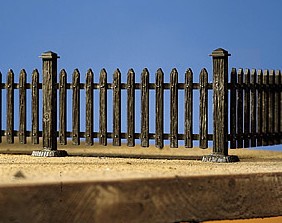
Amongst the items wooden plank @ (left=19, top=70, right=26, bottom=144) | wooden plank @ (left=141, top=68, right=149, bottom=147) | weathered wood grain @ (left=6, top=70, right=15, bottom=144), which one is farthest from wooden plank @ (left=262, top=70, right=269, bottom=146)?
weathered wood grain @ (left=6, top=70, right=15, bottom=144)

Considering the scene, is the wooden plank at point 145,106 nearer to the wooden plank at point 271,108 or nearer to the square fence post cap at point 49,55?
the square fence post cap at point 49,55

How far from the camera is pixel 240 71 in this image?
12672 millimetres

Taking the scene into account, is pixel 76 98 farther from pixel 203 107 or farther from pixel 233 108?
pixel 233 108

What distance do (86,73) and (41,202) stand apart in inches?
376

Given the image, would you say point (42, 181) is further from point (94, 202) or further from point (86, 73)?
point (86, 73)

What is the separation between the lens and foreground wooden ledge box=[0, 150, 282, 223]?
3473 mm

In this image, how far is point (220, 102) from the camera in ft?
39.2

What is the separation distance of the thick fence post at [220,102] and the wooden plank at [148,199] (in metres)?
7.48

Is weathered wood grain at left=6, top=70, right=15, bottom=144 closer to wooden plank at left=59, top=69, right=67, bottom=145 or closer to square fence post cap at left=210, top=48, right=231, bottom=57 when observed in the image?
wooden plank at left=59, top=69, right=67, bottom=145

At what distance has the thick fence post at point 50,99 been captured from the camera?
13031 mm

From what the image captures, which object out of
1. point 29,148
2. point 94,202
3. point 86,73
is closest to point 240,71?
point 86,73

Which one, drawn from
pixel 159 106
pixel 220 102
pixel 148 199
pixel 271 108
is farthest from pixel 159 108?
pixel 148 199

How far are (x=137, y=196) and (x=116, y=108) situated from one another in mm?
8920

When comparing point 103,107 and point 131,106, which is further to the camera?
point 103,107
